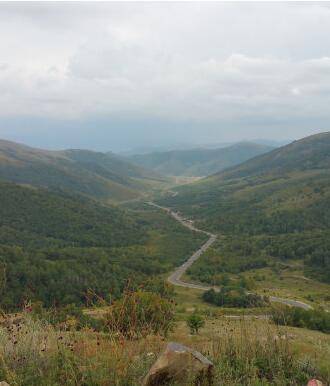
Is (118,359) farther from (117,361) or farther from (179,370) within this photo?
(179,370)

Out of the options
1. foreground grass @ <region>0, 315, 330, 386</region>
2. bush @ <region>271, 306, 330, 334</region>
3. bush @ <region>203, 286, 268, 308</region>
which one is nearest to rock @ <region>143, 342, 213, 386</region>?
foreground grass @ <region>0, 315, 330, 386</region>

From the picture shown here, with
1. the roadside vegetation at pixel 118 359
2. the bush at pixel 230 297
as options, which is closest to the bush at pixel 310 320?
the roadside vegetation at pixel 118 359

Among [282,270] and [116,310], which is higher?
[116,310]

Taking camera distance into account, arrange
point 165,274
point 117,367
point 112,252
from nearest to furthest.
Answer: point 117,367 → point 165,274 → point 112,252

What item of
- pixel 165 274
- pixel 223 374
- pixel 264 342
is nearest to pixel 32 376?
pixel 223 374

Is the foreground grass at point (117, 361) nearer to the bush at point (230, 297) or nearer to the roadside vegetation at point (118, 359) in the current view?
the roadside vegetation at point (118, 359)

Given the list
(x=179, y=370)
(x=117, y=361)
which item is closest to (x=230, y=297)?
(x=179, y=370)

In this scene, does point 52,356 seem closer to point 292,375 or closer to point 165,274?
point 292,375

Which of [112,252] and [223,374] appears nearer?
[223,374]
